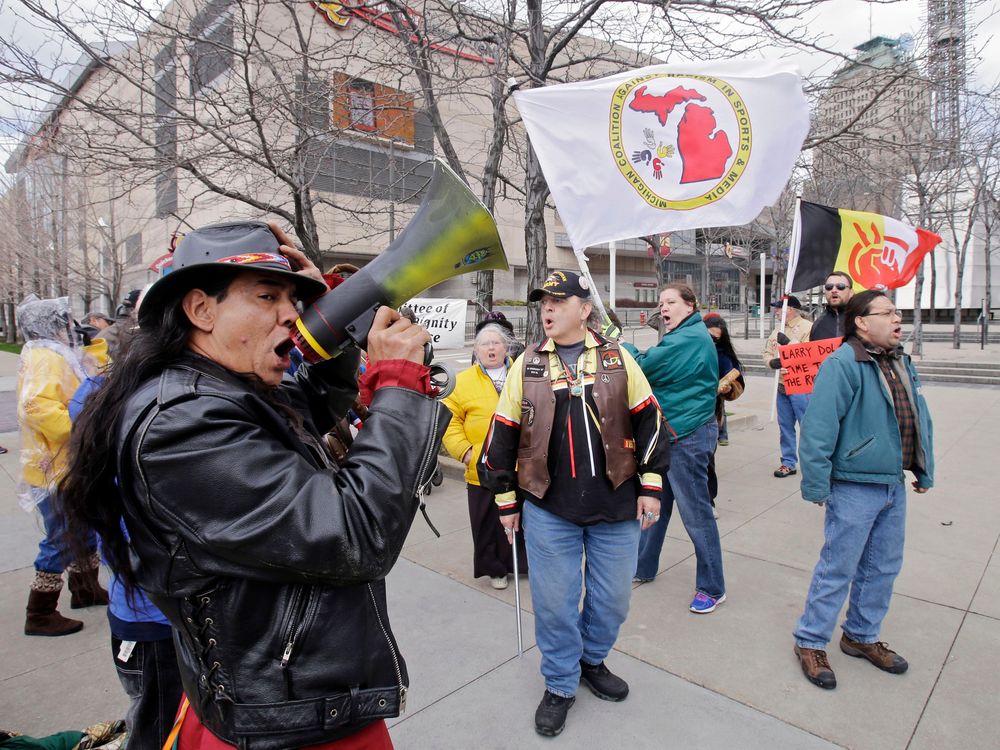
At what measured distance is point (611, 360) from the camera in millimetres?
2771

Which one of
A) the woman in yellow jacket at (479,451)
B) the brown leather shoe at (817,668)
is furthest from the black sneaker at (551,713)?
the woman in yellow jacket at (479,451)

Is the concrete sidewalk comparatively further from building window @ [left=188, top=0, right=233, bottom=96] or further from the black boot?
building window @ [left=188, top=0, right=233, bottom=96]

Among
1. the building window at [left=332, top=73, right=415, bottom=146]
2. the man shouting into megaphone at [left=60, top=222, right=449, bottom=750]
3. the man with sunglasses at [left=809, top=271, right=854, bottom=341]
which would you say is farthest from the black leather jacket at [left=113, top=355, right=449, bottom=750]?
the building window at [left=332, top=73, right=415, bottom=146]

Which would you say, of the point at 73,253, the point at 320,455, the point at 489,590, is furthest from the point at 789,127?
the point at 73,253

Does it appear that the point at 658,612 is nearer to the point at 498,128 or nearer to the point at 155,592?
the point at 155,592

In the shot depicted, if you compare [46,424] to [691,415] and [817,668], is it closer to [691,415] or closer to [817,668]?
[691,415]

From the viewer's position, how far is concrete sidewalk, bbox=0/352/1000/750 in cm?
259

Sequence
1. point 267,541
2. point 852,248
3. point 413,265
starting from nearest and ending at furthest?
point 267,541 → point 413,265 → point 852,248

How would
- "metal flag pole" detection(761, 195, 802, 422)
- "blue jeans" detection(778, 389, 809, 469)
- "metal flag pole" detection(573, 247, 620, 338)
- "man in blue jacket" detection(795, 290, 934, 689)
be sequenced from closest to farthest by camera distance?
1. "man in blue jacket" detection(795, 290, 934, 689)
2. "metal flag pole" detection(573, 247, 620, 338)
3. "metal flag pole" detection(761, 195, 802, 422)
4. "blue jeans" detection(778, 389, 809, 469)

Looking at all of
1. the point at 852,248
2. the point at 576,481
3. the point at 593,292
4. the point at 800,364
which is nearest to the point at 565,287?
the point at 593,292

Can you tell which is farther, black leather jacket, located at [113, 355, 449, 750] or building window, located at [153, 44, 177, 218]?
building window, located at [153, 44, 177, 218]

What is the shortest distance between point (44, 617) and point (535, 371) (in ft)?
10.3

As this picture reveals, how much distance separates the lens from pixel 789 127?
388 cm

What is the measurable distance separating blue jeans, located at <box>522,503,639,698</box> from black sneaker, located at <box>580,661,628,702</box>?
0.12m
